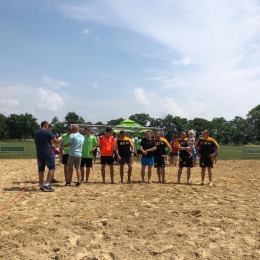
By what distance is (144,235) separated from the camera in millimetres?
4332

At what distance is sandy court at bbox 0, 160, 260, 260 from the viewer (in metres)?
3.78

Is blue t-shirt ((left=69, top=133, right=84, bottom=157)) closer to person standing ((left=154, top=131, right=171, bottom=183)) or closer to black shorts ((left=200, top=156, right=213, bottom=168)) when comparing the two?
person standing ((left=154, top=131, right=171, bottom=183))

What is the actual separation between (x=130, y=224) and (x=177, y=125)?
10517cm

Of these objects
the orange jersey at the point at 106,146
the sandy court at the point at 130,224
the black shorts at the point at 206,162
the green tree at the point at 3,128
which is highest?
the green tree at the point at 3,128

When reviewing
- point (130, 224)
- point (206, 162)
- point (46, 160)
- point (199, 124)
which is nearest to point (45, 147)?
point (46, 160)

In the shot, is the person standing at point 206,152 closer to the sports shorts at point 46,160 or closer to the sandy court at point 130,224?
the sandy court at point 130,224

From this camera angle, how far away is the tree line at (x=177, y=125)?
321 feet

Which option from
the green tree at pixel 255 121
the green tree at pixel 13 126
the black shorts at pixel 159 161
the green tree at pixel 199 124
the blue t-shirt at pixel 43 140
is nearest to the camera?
the blue t-shirt at pixel 43 140

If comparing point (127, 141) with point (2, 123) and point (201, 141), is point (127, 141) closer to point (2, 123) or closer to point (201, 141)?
point (201, 141)

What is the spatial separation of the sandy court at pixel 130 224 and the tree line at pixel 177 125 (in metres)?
86.8

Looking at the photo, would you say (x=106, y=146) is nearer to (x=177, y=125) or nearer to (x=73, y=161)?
(x=73, y=161)

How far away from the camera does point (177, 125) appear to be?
10856cm

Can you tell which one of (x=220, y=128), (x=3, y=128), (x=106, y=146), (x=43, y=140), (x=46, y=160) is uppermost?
(x=220, y=128)

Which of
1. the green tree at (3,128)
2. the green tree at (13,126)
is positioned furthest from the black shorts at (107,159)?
the green tree at (13,126)
